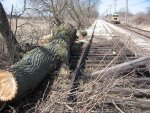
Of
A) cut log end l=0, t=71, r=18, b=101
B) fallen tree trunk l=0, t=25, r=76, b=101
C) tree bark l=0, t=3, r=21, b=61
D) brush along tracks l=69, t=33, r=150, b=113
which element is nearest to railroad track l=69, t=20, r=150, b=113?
brush along tracks l=69, t=33, r=150, b=113

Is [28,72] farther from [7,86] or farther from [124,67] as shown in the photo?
[124,67]

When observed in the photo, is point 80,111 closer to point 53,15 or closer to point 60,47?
point 60,47

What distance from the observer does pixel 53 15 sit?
23.4m

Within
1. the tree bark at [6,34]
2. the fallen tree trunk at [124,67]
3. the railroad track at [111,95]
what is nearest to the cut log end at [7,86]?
the railroad track at [111,95]

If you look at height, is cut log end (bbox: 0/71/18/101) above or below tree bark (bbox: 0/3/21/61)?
below

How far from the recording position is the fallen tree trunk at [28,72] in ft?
18.5

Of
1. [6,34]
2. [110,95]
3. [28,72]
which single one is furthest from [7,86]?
[6,34]

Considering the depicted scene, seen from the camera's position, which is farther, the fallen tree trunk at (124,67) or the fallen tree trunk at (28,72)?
the fallen tree trunk at (124,67)

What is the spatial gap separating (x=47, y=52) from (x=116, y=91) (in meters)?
2.93

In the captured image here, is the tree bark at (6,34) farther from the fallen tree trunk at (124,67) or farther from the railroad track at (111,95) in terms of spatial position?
the fallen tree trunk at (124,67)

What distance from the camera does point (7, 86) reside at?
5629 millimetres

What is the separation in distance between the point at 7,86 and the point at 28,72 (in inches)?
36.9

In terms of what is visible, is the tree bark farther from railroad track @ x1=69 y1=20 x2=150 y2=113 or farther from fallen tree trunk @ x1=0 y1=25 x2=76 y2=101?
railroad track @ x1=69 y1=20 x2=150 y2=113

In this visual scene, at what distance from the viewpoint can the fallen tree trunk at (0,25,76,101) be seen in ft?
18.5
